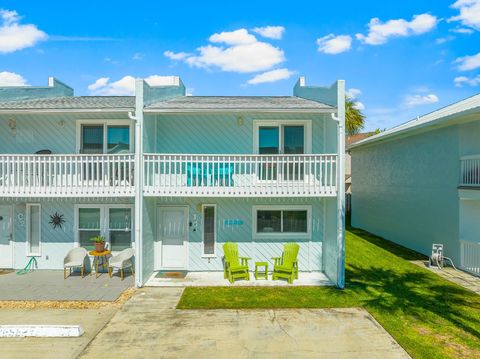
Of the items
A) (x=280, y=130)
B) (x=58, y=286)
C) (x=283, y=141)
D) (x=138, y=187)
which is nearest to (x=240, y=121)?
(x=280, y=130)

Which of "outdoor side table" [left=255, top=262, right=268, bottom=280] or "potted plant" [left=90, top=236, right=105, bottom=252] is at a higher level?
"potted plant" [left=90, top=236, right=105, bottom=252]

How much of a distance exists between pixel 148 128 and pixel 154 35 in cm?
1002

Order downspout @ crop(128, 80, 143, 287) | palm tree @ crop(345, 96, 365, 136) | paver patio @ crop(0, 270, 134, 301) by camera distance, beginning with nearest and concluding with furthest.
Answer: paver patio @ crop(0, 270, 134, 301) < downspout @ crop(128, 80, 143, 287) < palm tree @ crop(345, 96, 365, 136)

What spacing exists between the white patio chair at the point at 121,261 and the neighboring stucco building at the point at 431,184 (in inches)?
466

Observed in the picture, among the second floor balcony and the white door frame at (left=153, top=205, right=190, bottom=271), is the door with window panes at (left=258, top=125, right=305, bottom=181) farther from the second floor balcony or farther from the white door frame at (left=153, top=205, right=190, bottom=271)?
the white door frame at (left=153, top=205, right=190, bottom=271)

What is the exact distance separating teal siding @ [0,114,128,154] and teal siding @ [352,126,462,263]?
1410cm

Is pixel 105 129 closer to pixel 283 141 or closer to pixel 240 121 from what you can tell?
pixel 240 121

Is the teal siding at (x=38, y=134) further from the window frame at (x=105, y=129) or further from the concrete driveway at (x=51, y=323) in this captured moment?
Answer: the concrete driveway at (x=51, y=323)

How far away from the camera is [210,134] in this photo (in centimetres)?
1132

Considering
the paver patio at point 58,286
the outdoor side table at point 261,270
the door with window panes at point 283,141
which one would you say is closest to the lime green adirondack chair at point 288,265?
the outdoor side table at point 261,270

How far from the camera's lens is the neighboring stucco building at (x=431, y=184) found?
37.3 feet

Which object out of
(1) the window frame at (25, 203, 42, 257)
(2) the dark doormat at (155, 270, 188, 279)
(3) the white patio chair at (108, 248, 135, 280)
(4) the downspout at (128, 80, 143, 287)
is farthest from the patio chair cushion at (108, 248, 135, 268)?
(1) the window frame at (25, 203, 42, 257)

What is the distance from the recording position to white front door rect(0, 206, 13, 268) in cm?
1134

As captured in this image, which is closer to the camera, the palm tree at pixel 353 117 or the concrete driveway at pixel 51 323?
the concrete driveway at pixel 51 323
